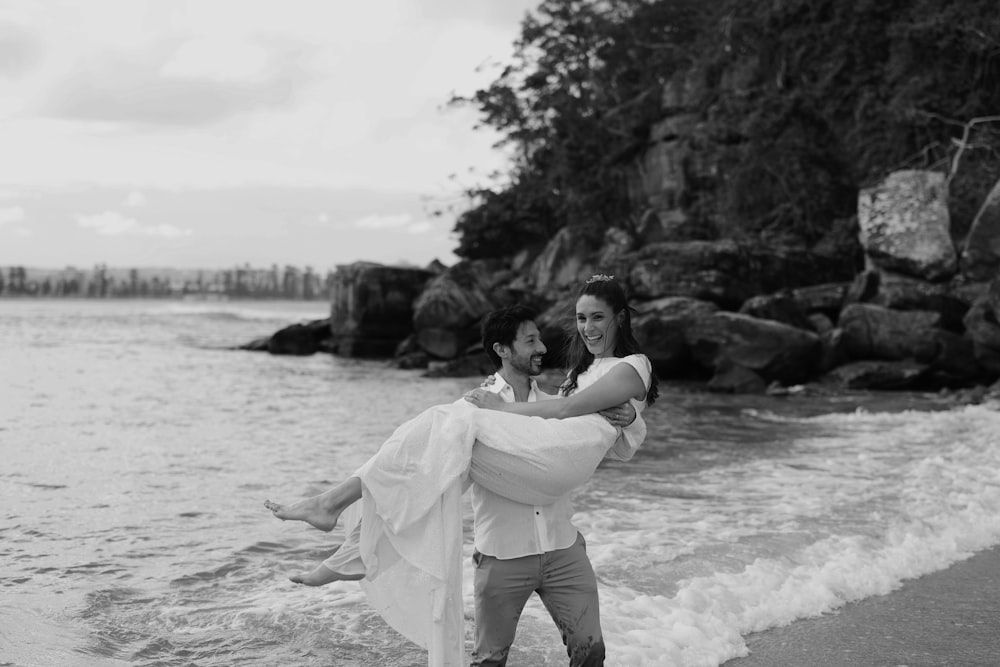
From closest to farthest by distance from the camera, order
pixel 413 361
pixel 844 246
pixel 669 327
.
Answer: pixel 669 327, pixel 844 246, pixel 413 361

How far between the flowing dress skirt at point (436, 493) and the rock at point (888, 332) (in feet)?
54.5

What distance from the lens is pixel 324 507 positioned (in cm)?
324

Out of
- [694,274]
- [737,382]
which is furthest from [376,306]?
[737,382]

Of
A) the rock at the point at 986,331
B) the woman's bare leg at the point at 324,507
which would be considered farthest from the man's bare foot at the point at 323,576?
the rock at the point at 986,331

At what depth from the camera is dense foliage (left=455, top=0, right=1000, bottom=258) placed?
23.0 m

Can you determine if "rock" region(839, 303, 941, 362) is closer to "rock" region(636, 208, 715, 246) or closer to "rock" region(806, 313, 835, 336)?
"rock" region(806, 313, 835, 336)

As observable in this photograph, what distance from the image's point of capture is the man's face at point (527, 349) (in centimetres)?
355

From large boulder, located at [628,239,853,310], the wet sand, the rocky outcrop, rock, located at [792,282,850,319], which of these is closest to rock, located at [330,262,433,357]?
the rocky outcrop

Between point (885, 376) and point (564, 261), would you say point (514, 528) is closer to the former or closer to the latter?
point (885, 376)

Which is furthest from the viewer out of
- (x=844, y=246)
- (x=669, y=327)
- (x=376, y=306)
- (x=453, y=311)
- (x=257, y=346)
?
(x=257, y=346)

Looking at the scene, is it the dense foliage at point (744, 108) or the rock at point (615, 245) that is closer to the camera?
the dense foliage at point (744, 108)

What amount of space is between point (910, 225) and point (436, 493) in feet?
64.1

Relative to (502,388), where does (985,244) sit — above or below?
above

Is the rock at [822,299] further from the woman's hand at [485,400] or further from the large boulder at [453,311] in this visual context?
the woman's hand at [485,400]
